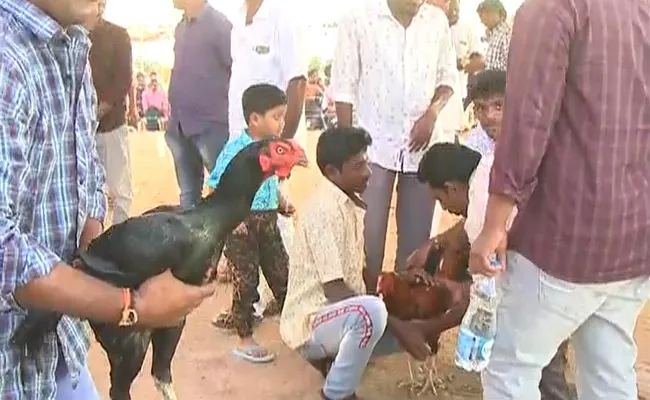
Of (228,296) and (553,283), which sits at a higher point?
(553,283)

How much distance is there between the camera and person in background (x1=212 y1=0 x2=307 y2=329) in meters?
5.19

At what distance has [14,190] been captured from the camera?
168 cm

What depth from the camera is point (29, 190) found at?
1.77m

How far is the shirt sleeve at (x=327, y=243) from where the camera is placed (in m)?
3.91

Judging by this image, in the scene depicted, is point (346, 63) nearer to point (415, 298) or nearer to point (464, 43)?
point (415, 298)

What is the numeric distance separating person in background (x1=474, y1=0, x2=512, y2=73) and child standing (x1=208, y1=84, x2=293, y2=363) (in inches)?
86.0


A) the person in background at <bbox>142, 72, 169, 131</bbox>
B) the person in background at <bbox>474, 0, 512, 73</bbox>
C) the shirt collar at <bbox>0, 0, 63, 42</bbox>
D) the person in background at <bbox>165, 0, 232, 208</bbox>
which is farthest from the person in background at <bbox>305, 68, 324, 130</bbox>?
the shirt collar at <bbox>0, 0, 63, 42</bbox>

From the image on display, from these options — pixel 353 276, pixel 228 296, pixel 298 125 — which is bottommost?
pixel 228 296

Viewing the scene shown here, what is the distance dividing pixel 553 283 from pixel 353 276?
58.6 inches

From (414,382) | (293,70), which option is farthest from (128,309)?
(293,70)

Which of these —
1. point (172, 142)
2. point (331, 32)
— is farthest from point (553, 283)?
point (331, 32)

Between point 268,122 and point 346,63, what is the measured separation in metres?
0.51

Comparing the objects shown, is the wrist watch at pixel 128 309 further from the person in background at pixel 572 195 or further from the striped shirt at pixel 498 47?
the striped shirt at pixel 498 47

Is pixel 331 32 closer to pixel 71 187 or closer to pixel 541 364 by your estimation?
pixel 541 364
